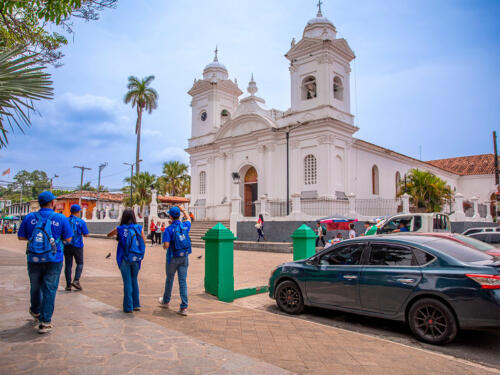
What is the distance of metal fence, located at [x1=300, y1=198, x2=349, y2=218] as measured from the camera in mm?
22531

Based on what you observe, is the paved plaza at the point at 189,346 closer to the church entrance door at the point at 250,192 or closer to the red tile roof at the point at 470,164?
the church entrance door at the point at 250,192

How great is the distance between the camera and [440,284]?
4848mm

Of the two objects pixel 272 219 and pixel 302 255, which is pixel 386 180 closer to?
pixel 272 219

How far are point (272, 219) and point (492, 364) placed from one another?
17052 mm

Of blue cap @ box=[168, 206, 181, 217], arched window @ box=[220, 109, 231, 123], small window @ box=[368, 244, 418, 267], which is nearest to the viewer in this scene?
small window @ box=[368, 244, 418, 267]

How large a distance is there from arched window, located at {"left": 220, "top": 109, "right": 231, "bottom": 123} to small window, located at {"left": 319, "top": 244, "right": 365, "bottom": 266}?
87.1 feet

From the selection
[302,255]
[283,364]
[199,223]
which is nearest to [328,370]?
[283,364]

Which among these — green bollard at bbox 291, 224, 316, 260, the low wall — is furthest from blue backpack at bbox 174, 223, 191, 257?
the low wall

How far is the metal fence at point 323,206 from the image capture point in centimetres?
2253

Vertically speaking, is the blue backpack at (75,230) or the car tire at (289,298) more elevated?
the blue backpack at (75,230)

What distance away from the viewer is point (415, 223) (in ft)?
41.4

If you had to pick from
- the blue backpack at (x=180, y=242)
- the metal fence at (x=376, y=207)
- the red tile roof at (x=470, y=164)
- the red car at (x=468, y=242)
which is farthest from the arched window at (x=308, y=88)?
the red tile roof at (x=470, y=164)

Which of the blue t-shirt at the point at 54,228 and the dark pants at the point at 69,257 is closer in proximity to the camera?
the blue t-shirt at the point at 54,228

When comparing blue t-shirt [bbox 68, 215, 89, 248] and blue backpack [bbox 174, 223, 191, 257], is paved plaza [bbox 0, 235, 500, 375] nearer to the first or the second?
blue backpack [bbox 174, 223, 191, 257]
